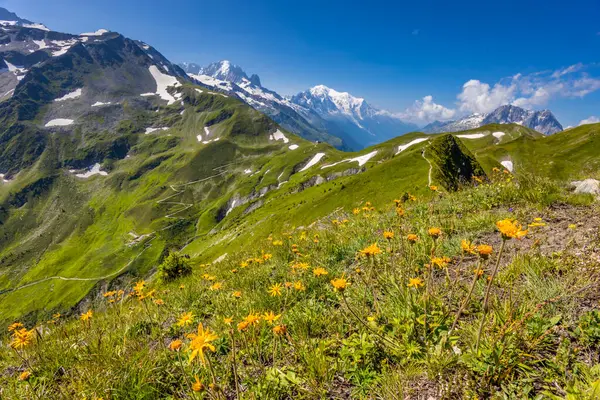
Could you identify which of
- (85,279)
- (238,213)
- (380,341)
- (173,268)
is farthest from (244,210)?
(380,341)

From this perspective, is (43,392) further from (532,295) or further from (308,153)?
(308,153)

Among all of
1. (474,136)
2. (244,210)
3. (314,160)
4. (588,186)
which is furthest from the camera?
(314,160)

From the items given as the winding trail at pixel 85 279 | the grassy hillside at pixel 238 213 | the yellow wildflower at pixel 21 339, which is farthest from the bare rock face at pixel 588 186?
the winding trail at pixel 85 279

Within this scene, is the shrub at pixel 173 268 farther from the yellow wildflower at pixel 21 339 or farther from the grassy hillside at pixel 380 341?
the yellow wildflower at pixel 21 339

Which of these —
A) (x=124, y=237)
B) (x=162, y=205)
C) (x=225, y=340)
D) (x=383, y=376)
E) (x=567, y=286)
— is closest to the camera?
(x=383, y=376)

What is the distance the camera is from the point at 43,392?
11.4 ft

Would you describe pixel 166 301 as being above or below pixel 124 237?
above

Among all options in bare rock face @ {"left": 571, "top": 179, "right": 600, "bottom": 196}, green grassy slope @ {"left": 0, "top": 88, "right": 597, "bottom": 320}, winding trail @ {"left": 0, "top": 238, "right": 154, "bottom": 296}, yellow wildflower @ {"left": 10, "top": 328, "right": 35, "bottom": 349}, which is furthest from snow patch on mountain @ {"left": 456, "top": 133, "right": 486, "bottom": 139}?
winding trail @ {"left": 0, "top": 238, "right": 154, "bottom": 296}

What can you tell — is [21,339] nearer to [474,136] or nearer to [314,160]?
[474,136]

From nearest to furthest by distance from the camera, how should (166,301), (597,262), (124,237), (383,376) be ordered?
(383,376) < (597,262) < (166,301) < (124,237)

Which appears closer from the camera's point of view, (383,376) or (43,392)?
(383,376)

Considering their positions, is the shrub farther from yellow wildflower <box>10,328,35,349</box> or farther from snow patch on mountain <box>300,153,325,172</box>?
snow patch on mountain <box>300,153,325,172</box>

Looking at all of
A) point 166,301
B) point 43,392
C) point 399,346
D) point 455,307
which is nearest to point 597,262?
point 455,307

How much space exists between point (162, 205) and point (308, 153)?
103825mm
